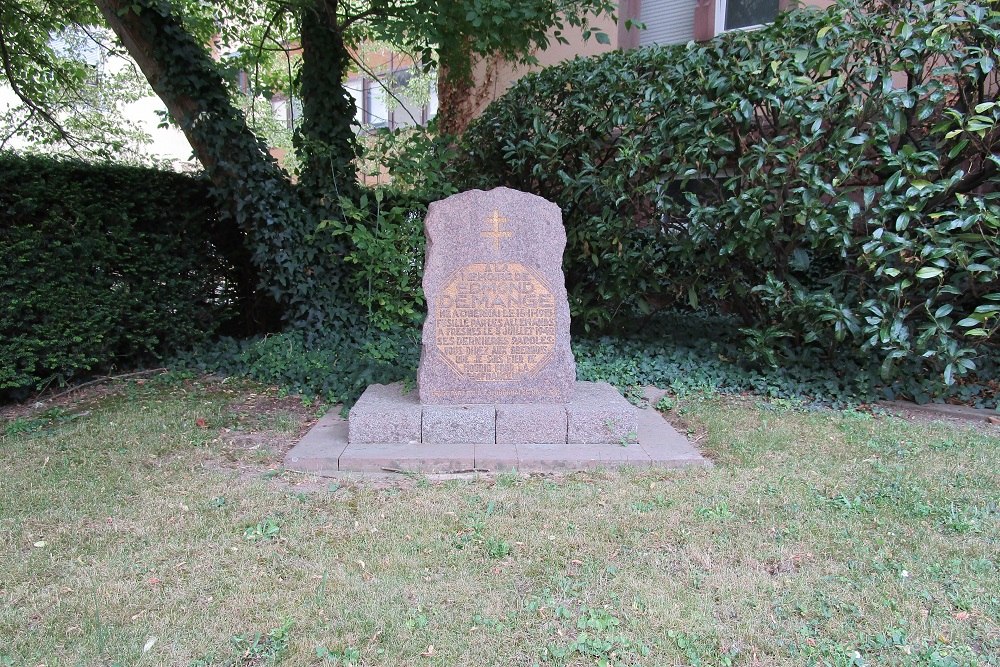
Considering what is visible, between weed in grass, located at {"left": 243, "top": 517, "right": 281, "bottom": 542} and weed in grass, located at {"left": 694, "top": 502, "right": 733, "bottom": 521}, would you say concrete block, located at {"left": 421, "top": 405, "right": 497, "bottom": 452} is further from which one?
weed in grass, located at {"left": 694, "top": 502, "right": 733, "bottom": 521}

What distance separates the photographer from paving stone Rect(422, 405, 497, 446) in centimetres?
408

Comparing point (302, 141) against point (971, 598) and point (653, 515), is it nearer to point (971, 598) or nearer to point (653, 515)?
point (653, 515)

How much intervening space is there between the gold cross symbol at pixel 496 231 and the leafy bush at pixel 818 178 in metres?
1.79

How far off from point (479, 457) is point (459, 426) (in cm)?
31

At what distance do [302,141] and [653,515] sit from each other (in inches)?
199

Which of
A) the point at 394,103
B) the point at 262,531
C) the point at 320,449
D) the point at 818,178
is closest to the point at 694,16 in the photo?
the point at 818,178

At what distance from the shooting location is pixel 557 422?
13.5 feet

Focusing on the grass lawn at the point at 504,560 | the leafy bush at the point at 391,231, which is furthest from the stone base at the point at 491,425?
the leafy bush at the point at 391,231

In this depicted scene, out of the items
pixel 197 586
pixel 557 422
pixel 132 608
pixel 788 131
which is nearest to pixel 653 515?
pixel 557 422

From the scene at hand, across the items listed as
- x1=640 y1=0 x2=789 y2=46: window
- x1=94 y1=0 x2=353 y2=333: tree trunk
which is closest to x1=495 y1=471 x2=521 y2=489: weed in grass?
x1=94 y1=0 x2=353 y2=333: tree trunk

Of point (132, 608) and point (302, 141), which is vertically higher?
point (302, 141)

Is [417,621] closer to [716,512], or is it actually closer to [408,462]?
[408,462]

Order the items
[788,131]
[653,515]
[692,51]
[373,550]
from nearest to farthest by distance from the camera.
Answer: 1. [373,550]
2. [653,515]
3. [788,131]
4. [692,51]

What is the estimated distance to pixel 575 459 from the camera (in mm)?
3840
